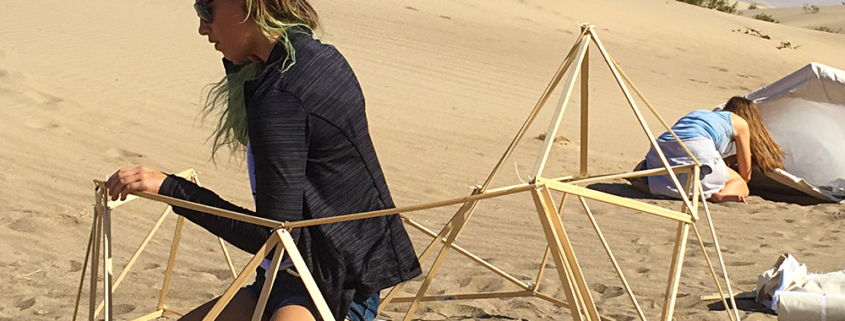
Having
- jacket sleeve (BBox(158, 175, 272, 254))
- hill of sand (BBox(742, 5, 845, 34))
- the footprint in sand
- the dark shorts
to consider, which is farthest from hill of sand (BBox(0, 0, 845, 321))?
hill of sand (BBox(742, 5, 845, 34))

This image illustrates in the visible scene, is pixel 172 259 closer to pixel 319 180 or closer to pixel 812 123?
pixel 319 180

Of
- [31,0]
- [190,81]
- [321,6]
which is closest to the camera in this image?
[190,81]

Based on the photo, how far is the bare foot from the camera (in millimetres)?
5328

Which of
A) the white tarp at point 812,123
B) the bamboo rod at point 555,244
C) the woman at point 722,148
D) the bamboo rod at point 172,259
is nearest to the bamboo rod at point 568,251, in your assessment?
the bamboo rod at point 555,244

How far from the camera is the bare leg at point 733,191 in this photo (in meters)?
5.35

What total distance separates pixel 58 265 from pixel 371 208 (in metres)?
2.49

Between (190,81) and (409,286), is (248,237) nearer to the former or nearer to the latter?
(409,286)

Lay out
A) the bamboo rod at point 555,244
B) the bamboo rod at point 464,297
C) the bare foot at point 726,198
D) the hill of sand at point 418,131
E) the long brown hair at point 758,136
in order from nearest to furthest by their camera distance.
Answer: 1. the bamboo rod at point 555,244
2. the bamboo rod at point 464,297
3. the hill of sand at point 418,131
4. the bare foot at point 726,198
5. the long brown hair at point 758,136

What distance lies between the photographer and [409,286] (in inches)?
148

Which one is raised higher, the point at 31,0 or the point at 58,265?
the point at 31,0

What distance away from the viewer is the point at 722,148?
5.26 m

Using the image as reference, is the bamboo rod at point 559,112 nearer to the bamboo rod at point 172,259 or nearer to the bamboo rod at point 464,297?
the bamboo rod at point 464,297

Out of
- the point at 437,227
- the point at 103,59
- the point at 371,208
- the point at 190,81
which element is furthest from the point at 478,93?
the point at 371,208

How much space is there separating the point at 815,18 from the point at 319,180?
95.2 feet
